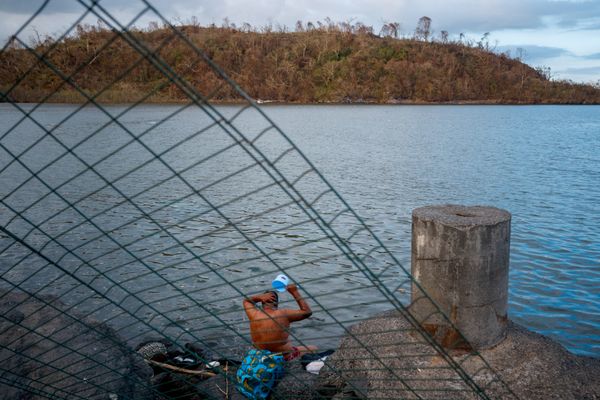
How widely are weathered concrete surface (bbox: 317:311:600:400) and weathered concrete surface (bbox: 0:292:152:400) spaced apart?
7.13ft

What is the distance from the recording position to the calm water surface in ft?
34.2

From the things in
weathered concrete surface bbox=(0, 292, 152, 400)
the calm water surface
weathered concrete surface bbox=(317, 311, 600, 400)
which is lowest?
the calm water surface

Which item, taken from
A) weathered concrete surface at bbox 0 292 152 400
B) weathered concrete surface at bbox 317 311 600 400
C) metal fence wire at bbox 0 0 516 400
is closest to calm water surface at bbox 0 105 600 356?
metal fence wire at bbox 0 0 516 400

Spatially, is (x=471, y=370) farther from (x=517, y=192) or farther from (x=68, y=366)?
(x=517, y=192)

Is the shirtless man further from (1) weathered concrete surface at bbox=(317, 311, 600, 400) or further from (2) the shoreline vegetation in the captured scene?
(2) the shoreline vegetation

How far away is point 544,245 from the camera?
44.8ft

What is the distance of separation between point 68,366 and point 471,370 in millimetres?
3946

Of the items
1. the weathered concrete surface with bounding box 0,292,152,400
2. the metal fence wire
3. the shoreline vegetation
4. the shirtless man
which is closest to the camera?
the metal fence wire

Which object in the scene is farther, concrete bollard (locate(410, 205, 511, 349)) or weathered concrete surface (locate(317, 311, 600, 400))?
concrete bollard (locate(410, 205, 511, 349))

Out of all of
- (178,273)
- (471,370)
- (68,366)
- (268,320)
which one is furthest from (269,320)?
(178,273)

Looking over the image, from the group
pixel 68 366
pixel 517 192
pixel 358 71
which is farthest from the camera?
pixel 358 71

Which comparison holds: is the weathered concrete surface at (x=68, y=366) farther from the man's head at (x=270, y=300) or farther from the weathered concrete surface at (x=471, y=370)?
the weathered concrete surface at (x=471, y=370)

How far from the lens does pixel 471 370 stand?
198 inches

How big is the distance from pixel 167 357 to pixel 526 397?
465 centimetres
